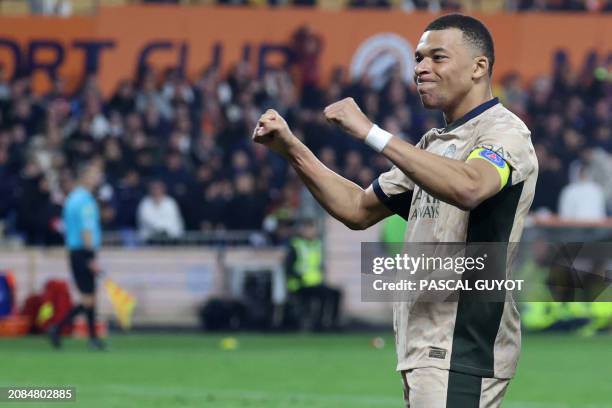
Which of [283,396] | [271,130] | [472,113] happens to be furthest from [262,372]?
[472,113]

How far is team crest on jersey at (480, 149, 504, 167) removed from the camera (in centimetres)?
437

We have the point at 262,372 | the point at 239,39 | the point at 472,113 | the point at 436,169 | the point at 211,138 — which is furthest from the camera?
the point at 239,39

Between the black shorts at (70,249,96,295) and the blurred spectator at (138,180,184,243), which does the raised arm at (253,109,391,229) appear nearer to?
the black shorts at (70,249,96,295)

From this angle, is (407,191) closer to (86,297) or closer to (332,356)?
(332,356)

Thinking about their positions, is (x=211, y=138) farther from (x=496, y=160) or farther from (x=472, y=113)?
(x=496, y=160)

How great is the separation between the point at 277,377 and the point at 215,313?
18.3ft

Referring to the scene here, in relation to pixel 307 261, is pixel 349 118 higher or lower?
higher

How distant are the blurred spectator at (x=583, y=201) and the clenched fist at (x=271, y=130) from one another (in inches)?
593

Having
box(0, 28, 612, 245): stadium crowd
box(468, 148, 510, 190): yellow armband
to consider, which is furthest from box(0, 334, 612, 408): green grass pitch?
box(468, 148, 510, 190): yellow armband

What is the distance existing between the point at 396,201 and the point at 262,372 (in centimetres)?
832

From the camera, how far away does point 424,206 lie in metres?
4.68

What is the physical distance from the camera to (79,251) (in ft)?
52.3

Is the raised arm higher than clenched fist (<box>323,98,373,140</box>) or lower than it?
lower

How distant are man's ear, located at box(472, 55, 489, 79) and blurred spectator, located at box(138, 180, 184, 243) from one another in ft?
45.8
